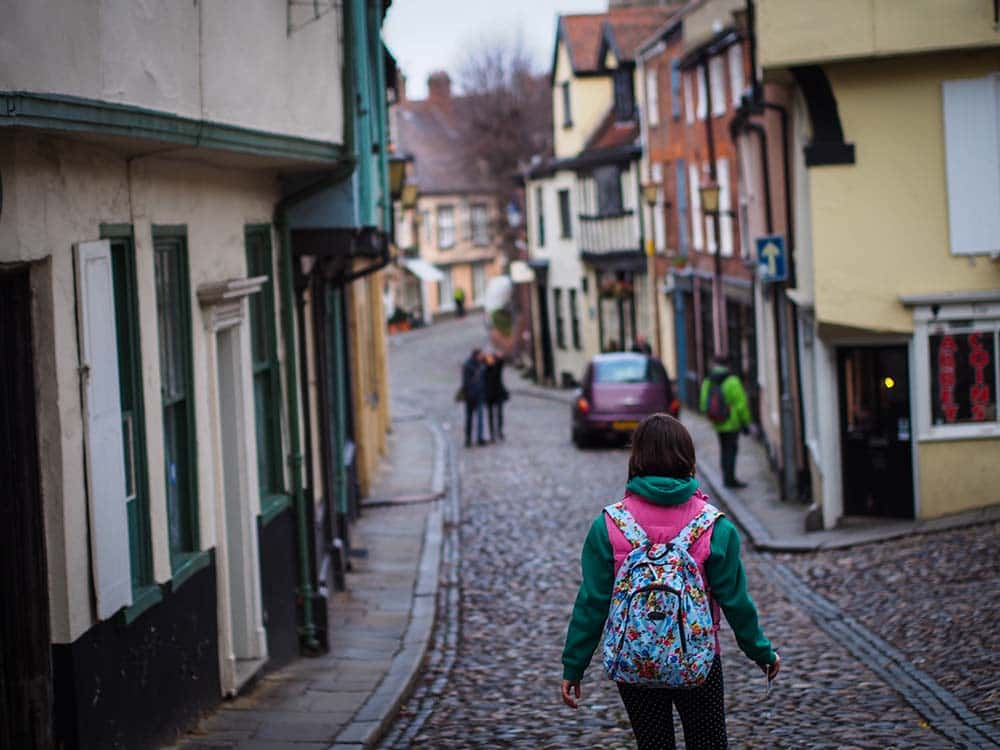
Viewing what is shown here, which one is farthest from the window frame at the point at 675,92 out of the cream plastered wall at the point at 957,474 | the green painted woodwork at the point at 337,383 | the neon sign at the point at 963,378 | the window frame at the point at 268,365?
the window frame at the point at 268,365

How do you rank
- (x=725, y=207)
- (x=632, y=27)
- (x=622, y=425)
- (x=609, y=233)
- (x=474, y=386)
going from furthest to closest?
(x=632, y=27), (x=609, y=233), (x=725, y=207), (x=474, y=386), (x=622, y=425)

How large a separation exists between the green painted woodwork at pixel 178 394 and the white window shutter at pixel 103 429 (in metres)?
1.37

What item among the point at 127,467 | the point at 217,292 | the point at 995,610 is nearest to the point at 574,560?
the point at 995,610

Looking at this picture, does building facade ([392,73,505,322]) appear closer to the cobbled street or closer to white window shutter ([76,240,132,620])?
the cobbled street

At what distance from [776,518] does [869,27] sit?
5881mm

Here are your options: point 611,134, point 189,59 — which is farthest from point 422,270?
point 189,59

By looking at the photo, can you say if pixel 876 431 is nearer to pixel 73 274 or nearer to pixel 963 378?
pixel 963 378

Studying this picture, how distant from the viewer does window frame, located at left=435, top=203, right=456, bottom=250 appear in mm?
75562

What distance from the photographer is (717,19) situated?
99.5 feet

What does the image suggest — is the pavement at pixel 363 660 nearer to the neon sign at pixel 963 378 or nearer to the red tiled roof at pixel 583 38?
the neon sign at pixel 963 378

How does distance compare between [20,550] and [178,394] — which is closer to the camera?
[20,550]

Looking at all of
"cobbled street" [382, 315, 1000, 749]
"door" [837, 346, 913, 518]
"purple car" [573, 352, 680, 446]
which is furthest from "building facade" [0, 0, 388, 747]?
"purple car" [573, 352, 680, 446]

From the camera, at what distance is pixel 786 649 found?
453 inches

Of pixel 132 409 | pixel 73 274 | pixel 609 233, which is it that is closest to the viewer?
pixel 73 274
